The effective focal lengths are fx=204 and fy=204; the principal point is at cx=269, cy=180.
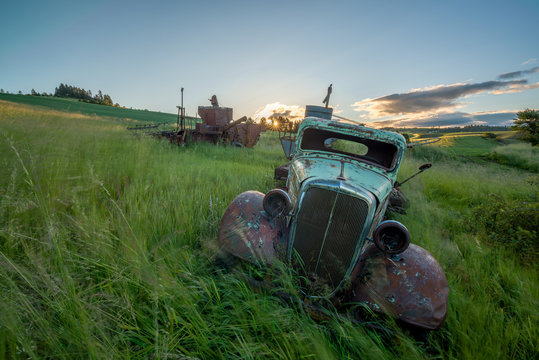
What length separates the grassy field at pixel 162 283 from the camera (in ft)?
3.68

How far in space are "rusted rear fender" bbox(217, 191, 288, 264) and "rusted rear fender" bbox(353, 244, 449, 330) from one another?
0.81 m

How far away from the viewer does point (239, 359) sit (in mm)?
1167

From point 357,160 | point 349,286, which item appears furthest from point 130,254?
point 357,160

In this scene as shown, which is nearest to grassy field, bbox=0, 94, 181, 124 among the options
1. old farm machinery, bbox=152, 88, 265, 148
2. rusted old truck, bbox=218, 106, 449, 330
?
old farm machinery, bbox=152, 88, 265, 148

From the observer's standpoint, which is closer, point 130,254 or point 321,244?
point 130,254

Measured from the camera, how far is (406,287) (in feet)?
5.48

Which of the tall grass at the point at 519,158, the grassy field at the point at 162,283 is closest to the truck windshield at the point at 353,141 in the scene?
the grassy field at the point at 162,283

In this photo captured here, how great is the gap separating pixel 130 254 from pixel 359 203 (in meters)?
1.93

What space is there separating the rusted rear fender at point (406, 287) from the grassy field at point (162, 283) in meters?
0.16

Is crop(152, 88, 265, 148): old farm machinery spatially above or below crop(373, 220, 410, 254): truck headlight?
above

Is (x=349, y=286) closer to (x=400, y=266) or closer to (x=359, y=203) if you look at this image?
(x=400, y=266)

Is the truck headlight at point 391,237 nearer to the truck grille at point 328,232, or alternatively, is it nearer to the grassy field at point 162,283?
the truck grille at point 328,232

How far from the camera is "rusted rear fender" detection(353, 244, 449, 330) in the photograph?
5.10ft

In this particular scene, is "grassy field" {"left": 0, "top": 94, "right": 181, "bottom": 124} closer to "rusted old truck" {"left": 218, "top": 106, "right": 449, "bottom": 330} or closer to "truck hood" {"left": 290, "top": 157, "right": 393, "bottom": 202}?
"truck hood" {"left": 290, "top": 157, "right": 393, "bottom": 202}
